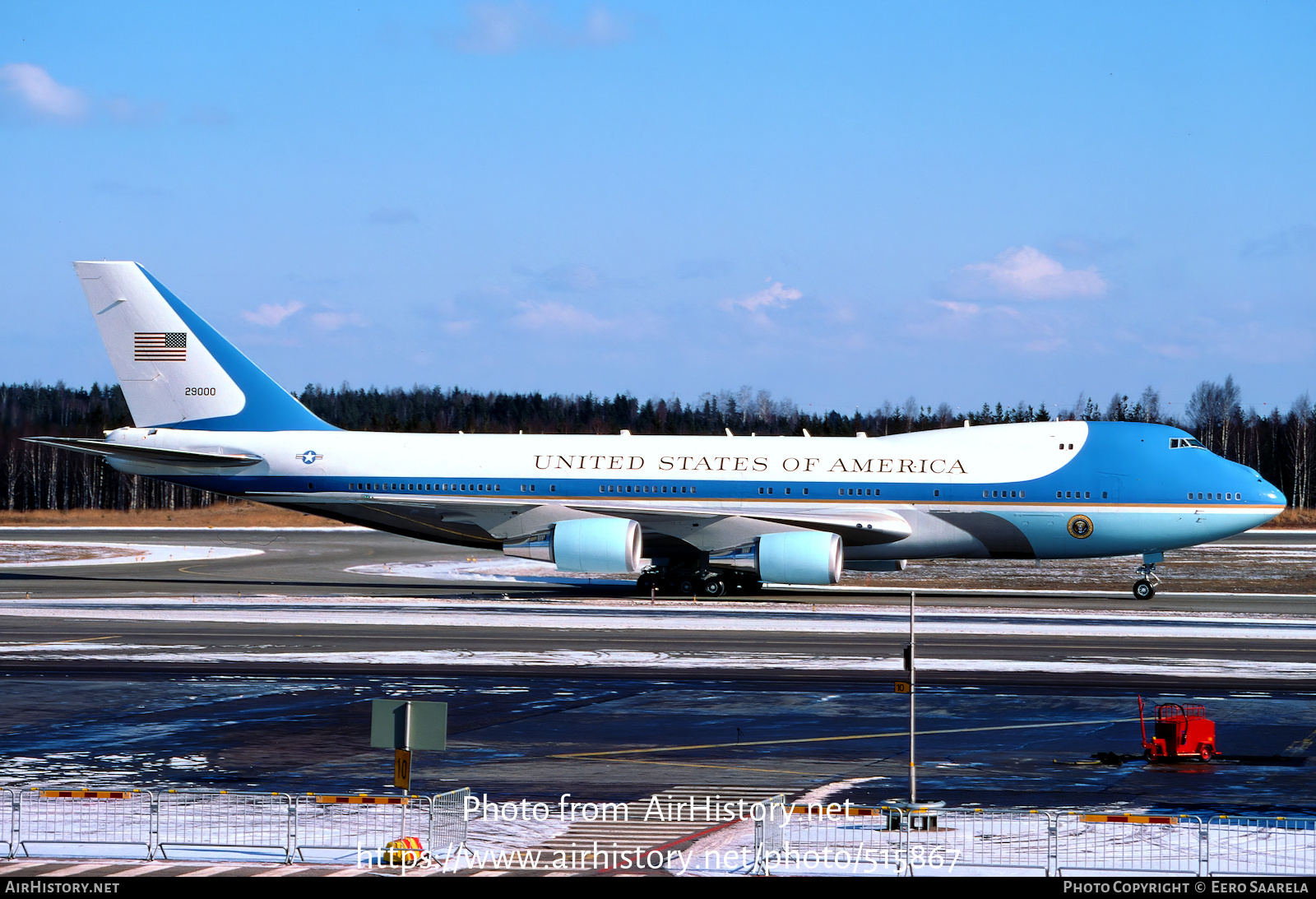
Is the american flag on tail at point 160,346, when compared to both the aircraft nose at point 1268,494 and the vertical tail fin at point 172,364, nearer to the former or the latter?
the vertical tail fin at point 172,364

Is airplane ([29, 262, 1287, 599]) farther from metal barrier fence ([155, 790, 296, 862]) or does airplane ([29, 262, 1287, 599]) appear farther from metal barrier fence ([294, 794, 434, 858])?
metal barrier fence ([294, 794, 434, 858])

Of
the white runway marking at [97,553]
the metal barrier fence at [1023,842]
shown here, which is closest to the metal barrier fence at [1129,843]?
the metal barrier fence at [1023,842]

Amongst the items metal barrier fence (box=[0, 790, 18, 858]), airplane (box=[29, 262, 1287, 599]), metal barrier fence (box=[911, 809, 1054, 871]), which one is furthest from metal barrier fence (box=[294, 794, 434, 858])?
airplane (box=[29, 262, 1287, 599])

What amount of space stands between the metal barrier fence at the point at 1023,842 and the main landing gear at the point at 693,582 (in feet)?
96.6

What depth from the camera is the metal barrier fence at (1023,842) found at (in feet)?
43.0

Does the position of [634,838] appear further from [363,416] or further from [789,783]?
[363,416]

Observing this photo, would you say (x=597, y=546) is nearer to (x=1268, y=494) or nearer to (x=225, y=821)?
(x=1268, y=494)

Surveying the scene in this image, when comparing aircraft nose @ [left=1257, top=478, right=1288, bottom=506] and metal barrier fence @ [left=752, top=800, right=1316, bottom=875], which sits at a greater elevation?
aircraft nose @ [left=1257, top=478, right=1288, bottom=506]

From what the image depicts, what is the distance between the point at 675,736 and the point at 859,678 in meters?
7.14

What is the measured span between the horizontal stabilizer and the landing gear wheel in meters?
15.6

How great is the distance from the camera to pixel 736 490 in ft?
145

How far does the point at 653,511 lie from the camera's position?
43.1 m

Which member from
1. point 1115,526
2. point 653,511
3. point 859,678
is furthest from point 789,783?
point 1115,526

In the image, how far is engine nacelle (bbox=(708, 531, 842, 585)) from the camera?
41.5 metres
